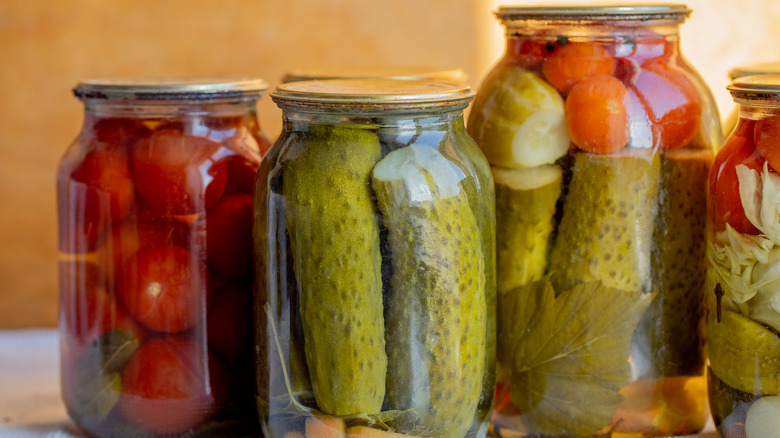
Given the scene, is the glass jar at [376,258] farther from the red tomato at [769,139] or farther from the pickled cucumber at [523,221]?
the red tomato at [769,139]

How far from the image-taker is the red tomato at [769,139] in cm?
65

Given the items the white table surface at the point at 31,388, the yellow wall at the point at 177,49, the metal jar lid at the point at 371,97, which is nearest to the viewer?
the metal jar lid at the point at 371,97

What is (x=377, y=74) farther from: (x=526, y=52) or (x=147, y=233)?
(x=147, y=233)

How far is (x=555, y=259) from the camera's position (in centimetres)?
75

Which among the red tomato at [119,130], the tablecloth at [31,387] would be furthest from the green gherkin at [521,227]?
the tablecloth at [31,387]

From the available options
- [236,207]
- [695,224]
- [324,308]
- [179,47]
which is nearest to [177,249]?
[236,207]

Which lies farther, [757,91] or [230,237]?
[230,237]

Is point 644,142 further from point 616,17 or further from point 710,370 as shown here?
point 710,370

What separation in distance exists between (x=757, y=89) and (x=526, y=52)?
207 millimetres

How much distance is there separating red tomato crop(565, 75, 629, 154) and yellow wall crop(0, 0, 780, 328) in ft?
2.24

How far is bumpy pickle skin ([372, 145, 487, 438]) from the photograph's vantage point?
24.9 inches

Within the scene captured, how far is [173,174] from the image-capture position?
734mm

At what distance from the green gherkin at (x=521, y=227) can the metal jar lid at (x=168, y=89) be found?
0.81 ft

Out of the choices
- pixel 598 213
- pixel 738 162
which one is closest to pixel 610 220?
pixel 598 213
